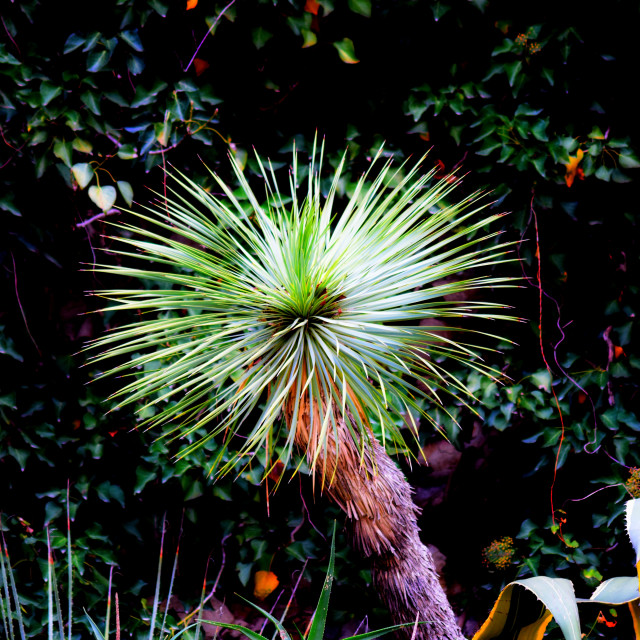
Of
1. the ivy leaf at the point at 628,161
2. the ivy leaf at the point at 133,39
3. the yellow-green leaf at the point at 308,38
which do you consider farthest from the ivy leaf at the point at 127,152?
the ivy leaf at the point at 628,161

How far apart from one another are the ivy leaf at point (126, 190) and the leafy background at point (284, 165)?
2 cm

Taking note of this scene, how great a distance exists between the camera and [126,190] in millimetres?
1500

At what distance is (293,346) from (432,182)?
1003mm

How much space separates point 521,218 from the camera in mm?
1592

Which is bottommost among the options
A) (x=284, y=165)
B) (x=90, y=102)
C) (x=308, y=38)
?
(x=284, y=165)

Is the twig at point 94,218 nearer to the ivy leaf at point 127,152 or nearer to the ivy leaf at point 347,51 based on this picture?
the ivy leaf at point 127,152

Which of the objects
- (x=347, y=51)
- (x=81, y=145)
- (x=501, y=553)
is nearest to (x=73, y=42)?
(x=81, y=145)

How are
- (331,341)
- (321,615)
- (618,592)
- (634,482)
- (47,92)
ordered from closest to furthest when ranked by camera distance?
(618,592)
(321,615)
(331,341)
(47,92)
(634,482)

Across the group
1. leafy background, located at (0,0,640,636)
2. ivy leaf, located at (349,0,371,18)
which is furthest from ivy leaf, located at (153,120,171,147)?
ivy leaf, located at (349,0,371,18)

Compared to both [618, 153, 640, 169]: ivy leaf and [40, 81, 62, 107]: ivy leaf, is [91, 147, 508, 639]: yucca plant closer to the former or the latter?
[40, 81, 62, 107]: ivy leaf

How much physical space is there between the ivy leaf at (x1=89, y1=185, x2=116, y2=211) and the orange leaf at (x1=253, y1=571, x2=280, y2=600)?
1147 mm

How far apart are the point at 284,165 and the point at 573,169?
860mm

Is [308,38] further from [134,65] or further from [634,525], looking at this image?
[634,525]

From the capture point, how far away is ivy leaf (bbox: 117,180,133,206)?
1.50 metres
